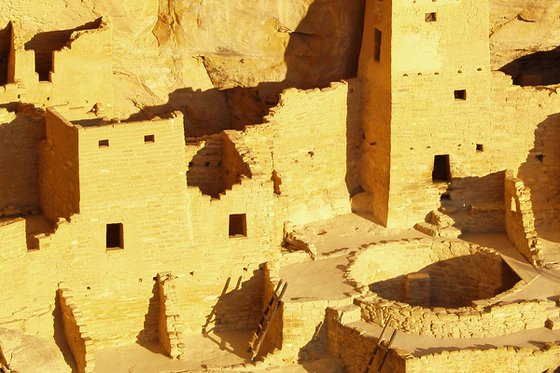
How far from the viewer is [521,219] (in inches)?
1658

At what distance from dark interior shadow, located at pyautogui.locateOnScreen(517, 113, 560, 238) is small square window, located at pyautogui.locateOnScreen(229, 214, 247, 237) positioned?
6.37 metres

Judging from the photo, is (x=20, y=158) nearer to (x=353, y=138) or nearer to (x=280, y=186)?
(x=280, y=186)

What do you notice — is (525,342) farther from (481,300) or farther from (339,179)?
(339,179)

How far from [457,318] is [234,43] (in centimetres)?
769

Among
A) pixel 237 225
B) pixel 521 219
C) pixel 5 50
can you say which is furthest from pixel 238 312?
pixel 5 50

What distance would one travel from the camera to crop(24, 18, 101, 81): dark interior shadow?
136 ft

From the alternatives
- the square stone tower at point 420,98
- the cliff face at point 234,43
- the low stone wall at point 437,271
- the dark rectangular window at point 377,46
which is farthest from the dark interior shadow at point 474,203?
the dark rectangular window at point 377,46

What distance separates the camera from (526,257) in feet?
137

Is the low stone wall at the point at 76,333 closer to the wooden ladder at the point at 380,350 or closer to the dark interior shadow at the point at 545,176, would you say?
the wooden ladder at the point at 380,350

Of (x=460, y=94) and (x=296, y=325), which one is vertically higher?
(x=460, y=94)

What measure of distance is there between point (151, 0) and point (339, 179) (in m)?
5.30

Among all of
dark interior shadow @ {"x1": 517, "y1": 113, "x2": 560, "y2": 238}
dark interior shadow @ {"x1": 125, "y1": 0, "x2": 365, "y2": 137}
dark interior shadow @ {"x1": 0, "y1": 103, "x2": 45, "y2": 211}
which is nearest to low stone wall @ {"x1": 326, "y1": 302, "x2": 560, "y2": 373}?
dark interior shadow @ {"x1": 517, "y1": 113, "x2": 560, "y2": 238}

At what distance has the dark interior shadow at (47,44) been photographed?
41.5 m

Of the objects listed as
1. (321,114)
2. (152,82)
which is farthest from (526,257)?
(152,82)
